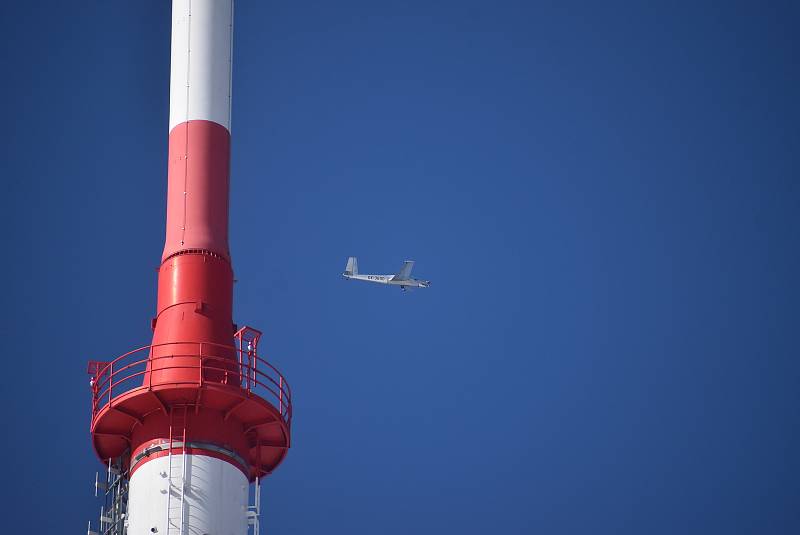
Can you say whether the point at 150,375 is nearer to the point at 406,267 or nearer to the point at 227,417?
the point at 227,417

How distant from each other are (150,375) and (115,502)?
5041mm

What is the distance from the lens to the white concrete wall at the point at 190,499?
2099 inches

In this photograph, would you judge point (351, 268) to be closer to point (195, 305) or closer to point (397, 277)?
point (397, 277)

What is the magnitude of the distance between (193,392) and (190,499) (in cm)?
356

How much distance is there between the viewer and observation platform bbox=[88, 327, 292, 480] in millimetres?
54656

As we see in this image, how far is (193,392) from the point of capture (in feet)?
179

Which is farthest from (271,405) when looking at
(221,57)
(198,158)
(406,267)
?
(406,267)

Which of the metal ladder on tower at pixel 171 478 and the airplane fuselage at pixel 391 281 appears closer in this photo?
the metal ladder on tower at pixel 171 478

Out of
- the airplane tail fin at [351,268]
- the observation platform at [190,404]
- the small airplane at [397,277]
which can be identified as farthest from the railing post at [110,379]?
the airplane tail fin at [351,268]

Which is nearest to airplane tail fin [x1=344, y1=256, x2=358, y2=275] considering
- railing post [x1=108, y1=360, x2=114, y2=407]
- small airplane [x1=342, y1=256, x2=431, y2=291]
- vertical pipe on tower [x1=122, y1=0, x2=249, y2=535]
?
small airplane [x1=342, y1=256, x2=431, y2=291]

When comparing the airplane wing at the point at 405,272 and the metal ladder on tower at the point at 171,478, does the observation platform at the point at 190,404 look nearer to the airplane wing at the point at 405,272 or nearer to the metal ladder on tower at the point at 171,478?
the metal ladder on tower at the point at 171,478

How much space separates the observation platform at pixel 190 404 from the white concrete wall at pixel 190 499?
0.64m

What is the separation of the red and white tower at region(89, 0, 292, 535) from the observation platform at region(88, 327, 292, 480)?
0.14 feet

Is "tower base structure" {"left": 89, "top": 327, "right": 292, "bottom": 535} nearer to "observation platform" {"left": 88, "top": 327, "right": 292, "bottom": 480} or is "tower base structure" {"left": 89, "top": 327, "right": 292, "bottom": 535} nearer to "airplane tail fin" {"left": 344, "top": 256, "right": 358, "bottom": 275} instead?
"observation platform" {"left": 88, "top": 327, "right": 292, "bottom": 480}
